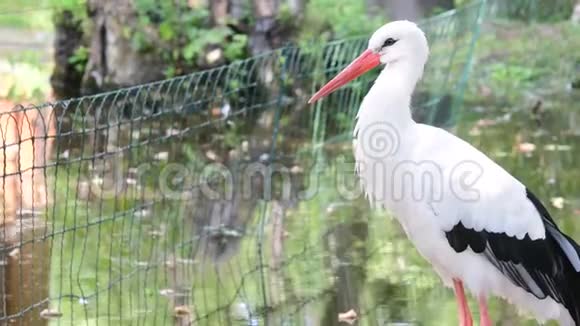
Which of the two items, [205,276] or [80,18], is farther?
[80,18]

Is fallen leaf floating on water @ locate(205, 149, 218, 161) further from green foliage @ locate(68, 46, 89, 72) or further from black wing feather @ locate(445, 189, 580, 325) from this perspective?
black wing feather @ locate(445, 189, 580, 325)

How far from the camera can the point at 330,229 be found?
348 inches

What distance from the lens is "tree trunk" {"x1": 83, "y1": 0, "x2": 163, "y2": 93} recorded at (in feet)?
44.7

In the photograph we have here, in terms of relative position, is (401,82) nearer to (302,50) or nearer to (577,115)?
(302,50)

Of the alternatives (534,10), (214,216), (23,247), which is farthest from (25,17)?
(23,247)

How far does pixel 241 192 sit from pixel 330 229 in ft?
3.78

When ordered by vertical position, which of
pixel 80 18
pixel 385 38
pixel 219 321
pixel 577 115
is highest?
pixel 80 18

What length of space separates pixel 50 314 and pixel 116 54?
7.42 meters

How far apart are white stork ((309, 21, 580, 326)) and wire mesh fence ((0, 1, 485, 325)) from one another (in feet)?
3.24

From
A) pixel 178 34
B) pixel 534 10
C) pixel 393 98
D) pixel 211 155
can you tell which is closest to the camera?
pixel 393 98

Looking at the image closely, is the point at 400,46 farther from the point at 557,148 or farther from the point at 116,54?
the point at 116,54

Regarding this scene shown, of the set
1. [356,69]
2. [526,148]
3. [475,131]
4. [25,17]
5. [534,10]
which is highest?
[25,17]

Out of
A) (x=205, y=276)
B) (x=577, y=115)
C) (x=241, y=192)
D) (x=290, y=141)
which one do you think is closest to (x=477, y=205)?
(x=205, y=276)

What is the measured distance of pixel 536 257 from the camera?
5.88m
